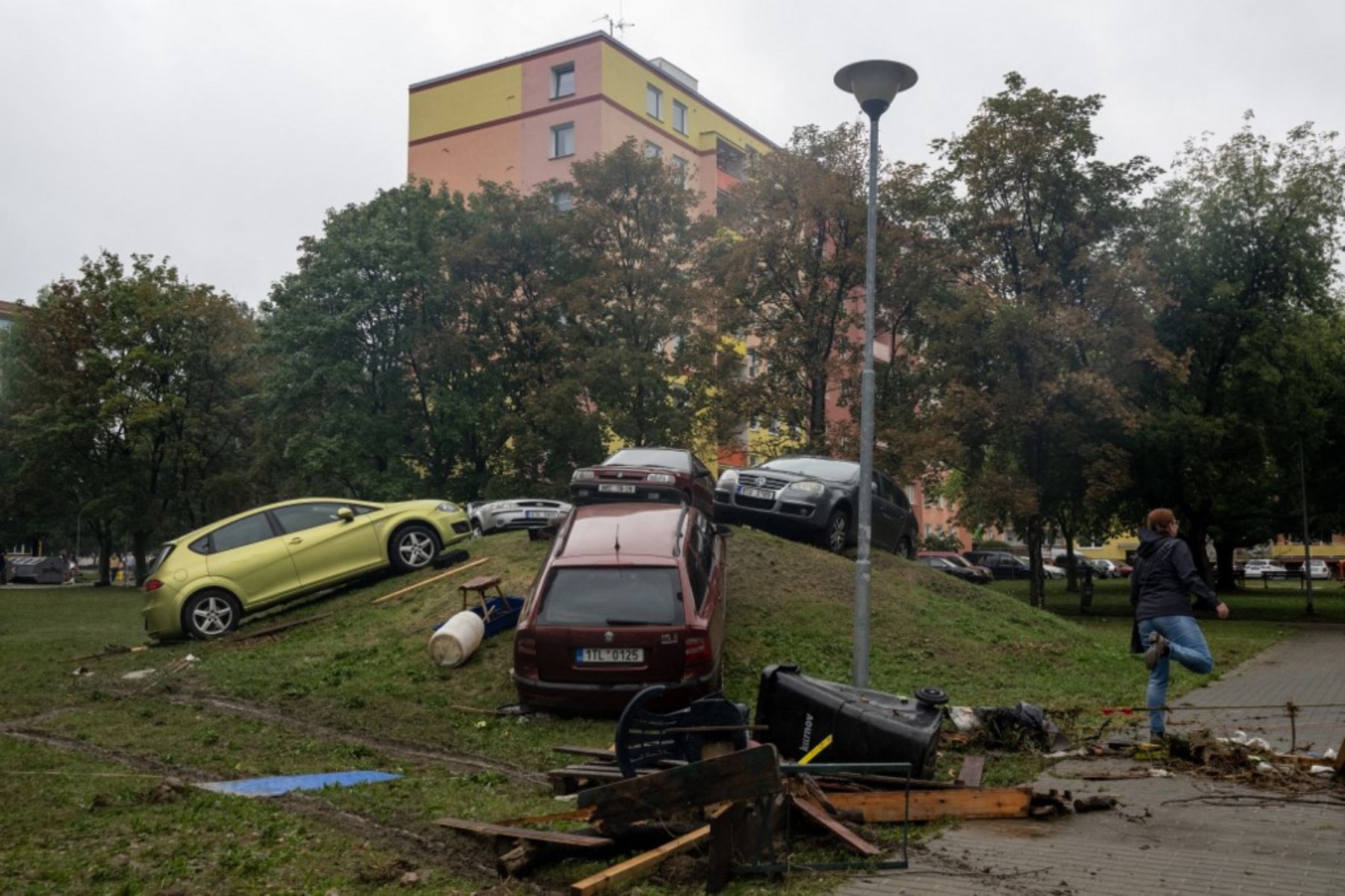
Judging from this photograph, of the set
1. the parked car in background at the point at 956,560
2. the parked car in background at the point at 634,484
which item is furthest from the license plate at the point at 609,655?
the parked car in background at the point at 956,560

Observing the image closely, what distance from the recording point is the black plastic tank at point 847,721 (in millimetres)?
7125

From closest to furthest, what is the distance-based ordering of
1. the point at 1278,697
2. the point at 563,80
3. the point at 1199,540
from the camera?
the point at 1278,697 → the point at 1199,540 → the point at 563,80

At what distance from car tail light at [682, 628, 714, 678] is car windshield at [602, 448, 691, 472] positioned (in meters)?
8.12

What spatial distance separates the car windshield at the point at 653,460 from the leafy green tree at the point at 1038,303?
14.1 meters

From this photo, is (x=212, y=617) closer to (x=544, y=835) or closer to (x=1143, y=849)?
(x=544, y=835)

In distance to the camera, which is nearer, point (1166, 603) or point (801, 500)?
point (1166, 603)

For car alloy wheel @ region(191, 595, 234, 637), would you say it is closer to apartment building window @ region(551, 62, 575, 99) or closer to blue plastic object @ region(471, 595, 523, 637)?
blue plastic object @ region(471, 595, 523, 637)

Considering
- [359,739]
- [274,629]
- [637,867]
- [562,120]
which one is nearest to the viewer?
[637,867]

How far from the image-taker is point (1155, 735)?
8742 millimetres

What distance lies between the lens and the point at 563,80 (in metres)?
50.6

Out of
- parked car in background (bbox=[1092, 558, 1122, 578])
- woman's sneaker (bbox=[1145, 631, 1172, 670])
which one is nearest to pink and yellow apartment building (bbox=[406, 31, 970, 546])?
parked car in background (bbox=[1092, 558, 1122, 578])

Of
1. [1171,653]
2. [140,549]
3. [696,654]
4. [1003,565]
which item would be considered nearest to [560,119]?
[140,549]

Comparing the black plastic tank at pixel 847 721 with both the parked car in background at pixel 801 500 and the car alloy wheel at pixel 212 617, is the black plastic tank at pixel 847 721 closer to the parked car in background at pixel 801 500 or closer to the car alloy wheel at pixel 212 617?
the car alloy wheel at pixel 212 617

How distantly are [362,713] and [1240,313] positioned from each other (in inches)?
1148
